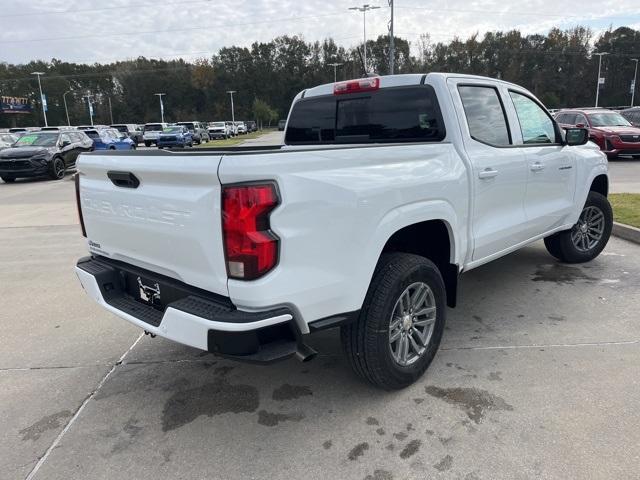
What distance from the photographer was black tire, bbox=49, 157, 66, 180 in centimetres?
1648

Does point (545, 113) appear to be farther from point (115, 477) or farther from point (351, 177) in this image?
point (115, 477)

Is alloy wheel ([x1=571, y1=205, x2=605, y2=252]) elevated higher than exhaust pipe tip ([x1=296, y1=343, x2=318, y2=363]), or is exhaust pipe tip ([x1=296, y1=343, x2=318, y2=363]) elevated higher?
exhaust pipe tip ([x1=296, y1=343, x2=318, y2=363])

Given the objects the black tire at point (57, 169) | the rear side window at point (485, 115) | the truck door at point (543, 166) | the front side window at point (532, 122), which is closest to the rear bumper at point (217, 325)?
the rear side window at point (485, 115)

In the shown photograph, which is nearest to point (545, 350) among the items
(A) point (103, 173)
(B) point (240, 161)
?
(B) point (240, 161)

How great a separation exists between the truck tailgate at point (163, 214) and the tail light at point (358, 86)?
1.97 metres

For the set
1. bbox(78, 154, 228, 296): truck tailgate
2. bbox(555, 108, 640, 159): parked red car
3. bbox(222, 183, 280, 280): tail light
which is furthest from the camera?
bbox(555, 108, 640, 159): parked red car

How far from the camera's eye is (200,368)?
361cm

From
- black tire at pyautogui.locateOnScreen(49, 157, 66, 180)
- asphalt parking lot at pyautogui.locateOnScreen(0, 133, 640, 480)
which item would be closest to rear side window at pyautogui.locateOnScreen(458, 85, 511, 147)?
asphalt parking lot at pyautogui.locateOnScreen(0, 133, 640, 480)

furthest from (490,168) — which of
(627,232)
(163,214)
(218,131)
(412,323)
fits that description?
(218,131)

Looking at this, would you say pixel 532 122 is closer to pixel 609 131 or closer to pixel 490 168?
pixel 490 168

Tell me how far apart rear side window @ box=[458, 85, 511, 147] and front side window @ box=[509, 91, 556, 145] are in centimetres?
31

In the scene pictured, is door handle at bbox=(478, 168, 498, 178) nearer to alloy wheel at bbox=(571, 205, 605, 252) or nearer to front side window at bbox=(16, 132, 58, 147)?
alloy wheel at bbox=(571, 205, 605, 252)

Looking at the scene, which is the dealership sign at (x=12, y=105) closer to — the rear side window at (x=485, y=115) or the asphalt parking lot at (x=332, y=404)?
the asphalt parking lot at (x=332, y=404)

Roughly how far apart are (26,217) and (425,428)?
9815 millimetres
